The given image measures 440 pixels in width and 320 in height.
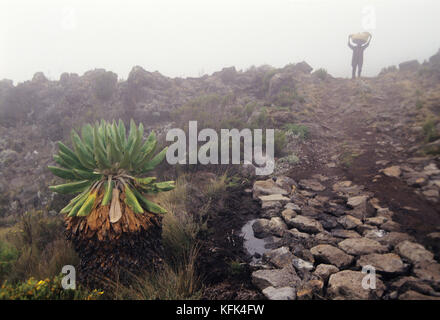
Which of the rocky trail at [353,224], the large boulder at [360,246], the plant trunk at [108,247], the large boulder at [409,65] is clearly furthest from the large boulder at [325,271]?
the large boulder at [409,65]

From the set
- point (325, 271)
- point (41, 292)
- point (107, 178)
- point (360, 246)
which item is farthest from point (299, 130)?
point (41, 292)

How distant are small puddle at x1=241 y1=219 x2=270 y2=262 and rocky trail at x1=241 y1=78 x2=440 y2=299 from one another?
0.23ft

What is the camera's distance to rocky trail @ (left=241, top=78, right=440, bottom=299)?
9.25 ft

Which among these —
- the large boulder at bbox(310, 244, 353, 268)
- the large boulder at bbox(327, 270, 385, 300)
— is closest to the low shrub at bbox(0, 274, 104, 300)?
the large boulder at bbox(327, 270, 385, 300)

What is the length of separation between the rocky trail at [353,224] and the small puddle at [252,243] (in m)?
0.07

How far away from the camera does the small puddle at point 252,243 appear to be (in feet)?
11.9

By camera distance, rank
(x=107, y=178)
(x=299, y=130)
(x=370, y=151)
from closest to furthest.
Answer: (x=107, y=178), (x=370, y=151), (x=299, y=130)

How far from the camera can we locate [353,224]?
405 cm

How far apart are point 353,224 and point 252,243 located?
168 cm

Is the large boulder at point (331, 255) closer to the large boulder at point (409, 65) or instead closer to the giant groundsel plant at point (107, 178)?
the giant groundsel plant at point (107, 178)

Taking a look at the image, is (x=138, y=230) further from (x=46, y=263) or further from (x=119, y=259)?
(x=46, y=263)

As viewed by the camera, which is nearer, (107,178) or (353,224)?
(107,178)

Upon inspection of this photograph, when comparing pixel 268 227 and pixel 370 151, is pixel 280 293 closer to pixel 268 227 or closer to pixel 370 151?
pixel 268 227
